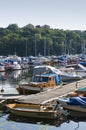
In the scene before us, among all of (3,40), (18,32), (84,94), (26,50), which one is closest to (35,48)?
(26,50)

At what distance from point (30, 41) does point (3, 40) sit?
1152cm

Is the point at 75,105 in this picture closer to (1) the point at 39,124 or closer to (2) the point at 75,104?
(2) the point at 75,104

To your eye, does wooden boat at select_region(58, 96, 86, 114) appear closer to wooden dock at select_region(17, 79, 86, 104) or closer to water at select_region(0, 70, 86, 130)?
water at select_region(0, 70, 86, 130)

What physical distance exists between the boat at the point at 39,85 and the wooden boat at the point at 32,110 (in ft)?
24.7

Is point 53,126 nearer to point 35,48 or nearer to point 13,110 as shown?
point 13,110

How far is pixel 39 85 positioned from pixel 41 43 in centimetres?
10631

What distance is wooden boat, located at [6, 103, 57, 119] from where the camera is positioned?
98.7 feet

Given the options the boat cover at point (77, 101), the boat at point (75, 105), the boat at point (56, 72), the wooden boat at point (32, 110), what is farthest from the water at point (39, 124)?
the boat at point (56, 72)

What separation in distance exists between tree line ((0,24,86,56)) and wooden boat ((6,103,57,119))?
10710 centimetres

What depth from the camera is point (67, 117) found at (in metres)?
31.2

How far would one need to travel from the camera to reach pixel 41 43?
14562cm

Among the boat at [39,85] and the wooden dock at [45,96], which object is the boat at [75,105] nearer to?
the wooden dock at [45,96]

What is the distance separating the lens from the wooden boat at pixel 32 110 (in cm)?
3009

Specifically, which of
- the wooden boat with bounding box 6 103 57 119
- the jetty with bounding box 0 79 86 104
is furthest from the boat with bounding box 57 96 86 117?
the jetty with bounding box 0 79 86 104
